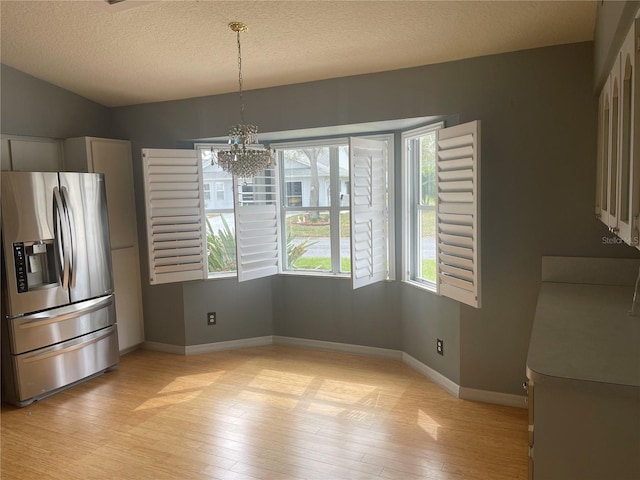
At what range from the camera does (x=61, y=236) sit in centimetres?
388

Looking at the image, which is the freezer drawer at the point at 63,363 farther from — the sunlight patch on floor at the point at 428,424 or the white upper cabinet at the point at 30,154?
the sunlight patch on floor at the point at 428,424

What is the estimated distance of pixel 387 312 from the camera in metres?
4.55

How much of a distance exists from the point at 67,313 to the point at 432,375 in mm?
3105

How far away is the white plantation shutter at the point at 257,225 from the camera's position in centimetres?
458

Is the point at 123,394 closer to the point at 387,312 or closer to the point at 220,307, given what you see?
the point at 220,307

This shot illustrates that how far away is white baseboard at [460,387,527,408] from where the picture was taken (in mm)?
3490

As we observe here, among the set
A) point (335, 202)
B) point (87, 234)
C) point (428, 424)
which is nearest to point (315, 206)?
point (335, 202)

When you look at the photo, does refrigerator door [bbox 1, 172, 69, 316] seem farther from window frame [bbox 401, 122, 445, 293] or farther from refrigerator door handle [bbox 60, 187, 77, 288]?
window frame [bbox 401, 122, 445, 293]

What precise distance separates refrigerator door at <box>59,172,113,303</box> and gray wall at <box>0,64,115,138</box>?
71 centimetres

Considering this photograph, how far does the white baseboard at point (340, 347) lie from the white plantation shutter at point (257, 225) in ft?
2.50

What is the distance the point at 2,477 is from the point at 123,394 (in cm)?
115

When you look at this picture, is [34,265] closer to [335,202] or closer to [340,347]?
[335,202]

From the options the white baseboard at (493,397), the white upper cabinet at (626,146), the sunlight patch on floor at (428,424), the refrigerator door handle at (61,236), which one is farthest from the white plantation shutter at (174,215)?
the white upper cabinet at (626,146)

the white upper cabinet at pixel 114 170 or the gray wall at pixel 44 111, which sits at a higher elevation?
the gray wall at pixel 44 111
